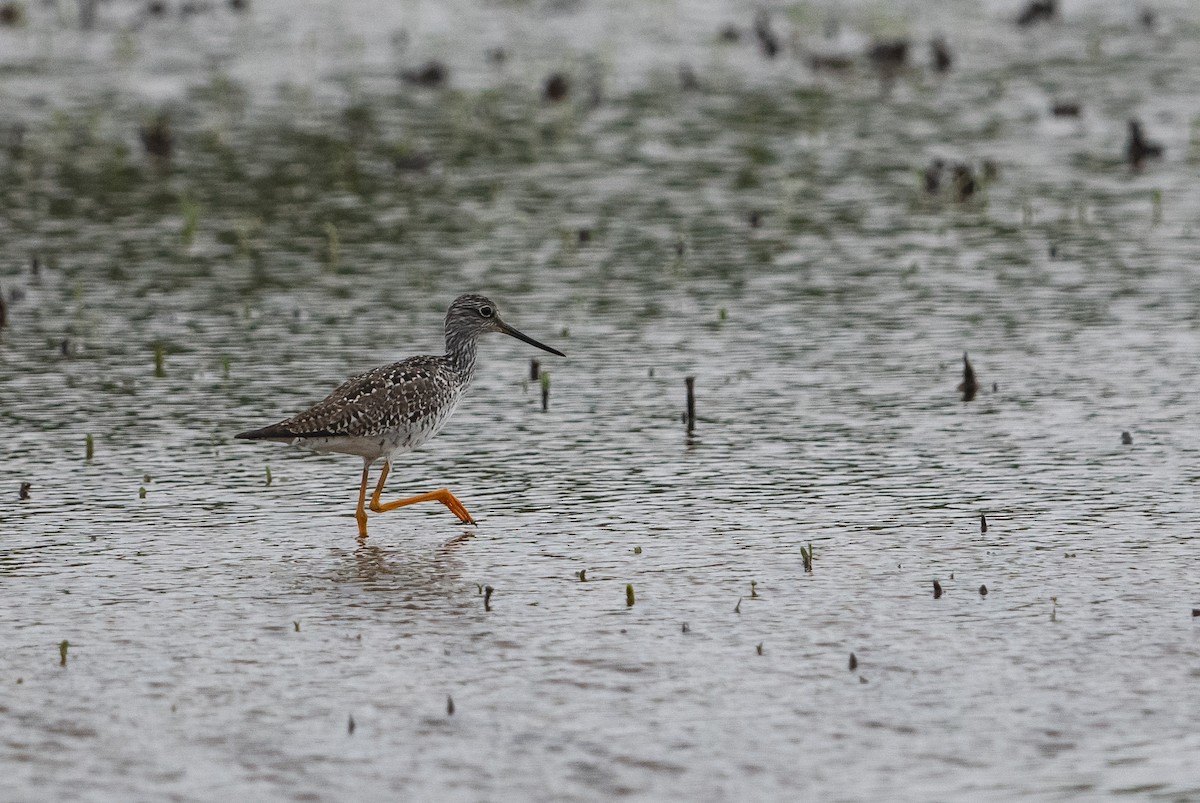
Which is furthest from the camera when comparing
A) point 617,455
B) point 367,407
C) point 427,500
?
point 617,455

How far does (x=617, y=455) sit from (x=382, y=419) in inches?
76.9

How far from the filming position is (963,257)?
58.4ft

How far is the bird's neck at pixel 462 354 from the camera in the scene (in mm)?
11812

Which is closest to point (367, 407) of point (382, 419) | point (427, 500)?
point (382, 419)

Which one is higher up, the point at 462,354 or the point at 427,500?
the point at 462,354

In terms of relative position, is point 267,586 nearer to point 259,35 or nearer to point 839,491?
point 839,491

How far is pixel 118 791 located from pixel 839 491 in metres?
5.21

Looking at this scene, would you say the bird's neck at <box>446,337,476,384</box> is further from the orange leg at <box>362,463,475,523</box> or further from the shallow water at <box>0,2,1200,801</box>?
the orange leg at <box>362,463,475,523</box>

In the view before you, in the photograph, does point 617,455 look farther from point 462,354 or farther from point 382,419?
point 382,419

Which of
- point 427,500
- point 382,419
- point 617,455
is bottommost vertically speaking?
point 427,500

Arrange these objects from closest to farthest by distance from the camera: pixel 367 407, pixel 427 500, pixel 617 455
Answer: pixel 367 407 < pixel 427 500 < pixel 617 455

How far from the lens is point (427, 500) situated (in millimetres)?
11094

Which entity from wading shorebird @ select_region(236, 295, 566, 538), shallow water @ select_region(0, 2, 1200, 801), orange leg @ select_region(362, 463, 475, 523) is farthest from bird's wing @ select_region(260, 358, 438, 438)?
shallow water @ select_region(0, 2, 1200, 801)

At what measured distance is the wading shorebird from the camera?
10750 mm
